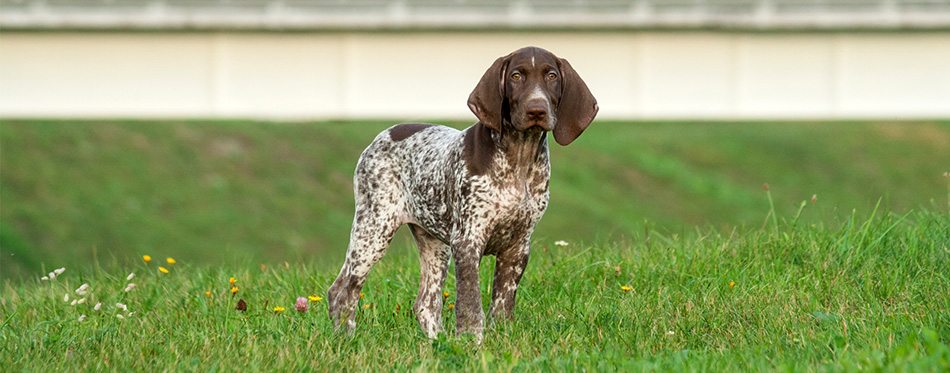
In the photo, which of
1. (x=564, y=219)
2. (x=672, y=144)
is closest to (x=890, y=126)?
(x=672, y=144)

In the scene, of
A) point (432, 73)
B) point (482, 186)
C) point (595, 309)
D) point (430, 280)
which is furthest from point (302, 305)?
point (432, 73)

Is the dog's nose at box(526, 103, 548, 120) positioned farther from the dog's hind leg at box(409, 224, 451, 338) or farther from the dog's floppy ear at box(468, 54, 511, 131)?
the dog's hind leg at box(409, 224, 451, 338)

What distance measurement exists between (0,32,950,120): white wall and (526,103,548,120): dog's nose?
22730 mm

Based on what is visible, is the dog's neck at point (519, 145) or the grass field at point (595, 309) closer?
the grass field at point (595, 309)

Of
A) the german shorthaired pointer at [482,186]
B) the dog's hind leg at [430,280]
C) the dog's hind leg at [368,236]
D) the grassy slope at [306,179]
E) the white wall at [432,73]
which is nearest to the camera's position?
the german shorthaired pointer at [482,186]

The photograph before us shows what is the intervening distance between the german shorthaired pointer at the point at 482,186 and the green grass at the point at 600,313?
0.80 ft

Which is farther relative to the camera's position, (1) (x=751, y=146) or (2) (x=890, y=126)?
(2) (x=890, y=126)

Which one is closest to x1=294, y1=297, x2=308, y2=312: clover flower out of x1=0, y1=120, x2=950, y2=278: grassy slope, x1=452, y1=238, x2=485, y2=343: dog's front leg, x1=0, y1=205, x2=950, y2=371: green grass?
x1=0, y1=205, x2=950, y2=371: green grass

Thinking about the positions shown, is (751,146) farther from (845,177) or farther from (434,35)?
(434,35)

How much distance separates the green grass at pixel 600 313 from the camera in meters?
5.16

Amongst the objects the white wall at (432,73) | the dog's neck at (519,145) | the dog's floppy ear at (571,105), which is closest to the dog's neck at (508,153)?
the dog's neck at (519,145)

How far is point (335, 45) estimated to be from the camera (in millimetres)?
28234

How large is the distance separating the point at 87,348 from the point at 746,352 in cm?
365

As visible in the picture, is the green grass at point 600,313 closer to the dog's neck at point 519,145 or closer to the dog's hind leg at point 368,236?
the dog's hind leg at point 368,236
